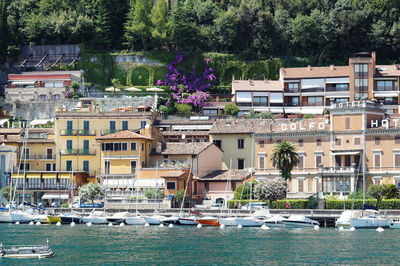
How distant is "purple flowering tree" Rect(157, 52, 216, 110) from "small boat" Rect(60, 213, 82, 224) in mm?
39034

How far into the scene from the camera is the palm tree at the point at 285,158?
322 feet

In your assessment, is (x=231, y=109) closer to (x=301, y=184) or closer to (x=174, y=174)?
(x=174, y=174)

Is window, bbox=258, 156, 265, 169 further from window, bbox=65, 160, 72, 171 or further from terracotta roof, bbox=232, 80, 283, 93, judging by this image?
terracotta roof, bbox=232, 80, 283, 93

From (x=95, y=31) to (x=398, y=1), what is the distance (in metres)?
44.5

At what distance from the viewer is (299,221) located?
3479 inches

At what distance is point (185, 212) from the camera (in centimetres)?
9544

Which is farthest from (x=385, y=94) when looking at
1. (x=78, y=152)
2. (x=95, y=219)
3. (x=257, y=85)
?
(x=95, y=219)

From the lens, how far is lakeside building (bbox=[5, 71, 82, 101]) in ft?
442

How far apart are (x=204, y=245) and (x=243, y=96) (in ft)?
196

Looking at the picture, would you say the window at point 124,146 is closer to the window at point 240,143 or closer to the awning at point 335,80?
the window at point 240,143

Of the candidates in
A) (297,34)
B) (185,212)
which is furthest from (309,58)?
(185,212)

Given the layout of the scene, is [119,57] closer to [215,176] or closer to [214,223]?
[215,176]

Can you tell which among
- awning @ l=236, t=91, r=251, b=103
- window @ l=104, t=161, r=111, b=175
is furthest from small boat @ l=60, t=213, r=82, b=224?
awning @ l=236, t=91, r=251, b=103

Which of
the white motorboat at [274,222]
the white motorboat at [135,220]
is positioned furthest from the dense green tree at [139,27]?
the white motorboat at [274,222]
